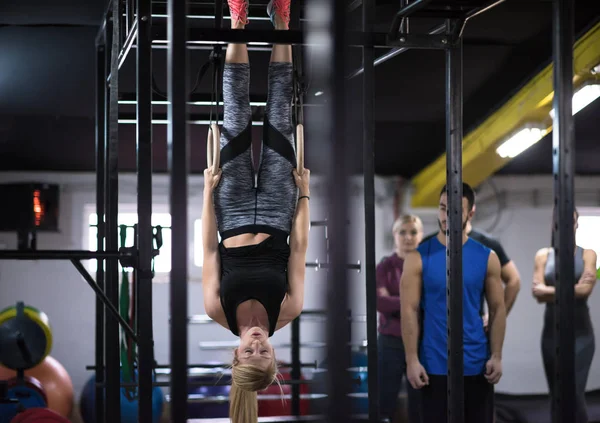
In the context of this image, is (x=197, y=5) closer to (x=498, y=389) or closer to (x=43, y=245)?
(x=43, y=245)

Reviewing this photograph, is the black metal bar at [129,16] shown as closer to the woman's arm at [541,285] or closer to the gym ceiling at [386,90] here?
the gym ceiling at [386,90]

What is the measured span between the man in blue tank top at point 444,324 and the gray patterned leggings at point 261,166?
68 centimetres

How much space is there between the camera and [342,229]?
150cm

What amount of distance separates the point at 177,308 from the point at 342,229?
1.40 ft

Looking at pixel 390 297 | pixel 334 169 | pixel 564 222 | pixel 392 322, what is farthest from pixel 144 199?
pixel 390 297

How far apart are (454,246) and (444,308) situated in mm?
652

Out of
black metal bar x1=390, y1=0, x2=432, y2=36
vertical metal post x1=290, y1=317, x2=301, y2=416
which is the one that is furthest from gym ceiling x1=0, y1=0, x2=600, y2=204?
black metal bar x1=390, y1=0, x2=432, y2=36

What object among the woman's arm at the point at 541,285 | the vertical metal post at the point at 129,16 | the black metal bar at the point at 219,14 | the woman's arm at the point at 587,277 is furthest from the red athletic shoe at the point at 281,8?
the woman's arm at the point at 541,285

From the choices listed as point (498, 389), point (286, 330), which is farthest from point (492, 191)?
point (286, 330)

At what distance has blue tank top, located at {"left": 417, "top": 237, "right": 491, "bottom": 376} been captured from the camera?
11.8ft

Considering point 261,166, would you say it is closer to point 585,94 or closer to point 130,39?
point 130,39

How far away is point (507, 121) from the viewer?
677cm

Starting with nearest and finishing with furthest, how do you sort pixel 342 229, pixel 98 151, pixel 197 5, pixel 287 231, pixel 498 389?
pixel 342 229 → pixel 287 231 → pixel 197 5 → pixel 98 151 → pixel 498 389

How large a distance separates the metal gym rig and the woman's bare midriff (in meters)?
0.31
